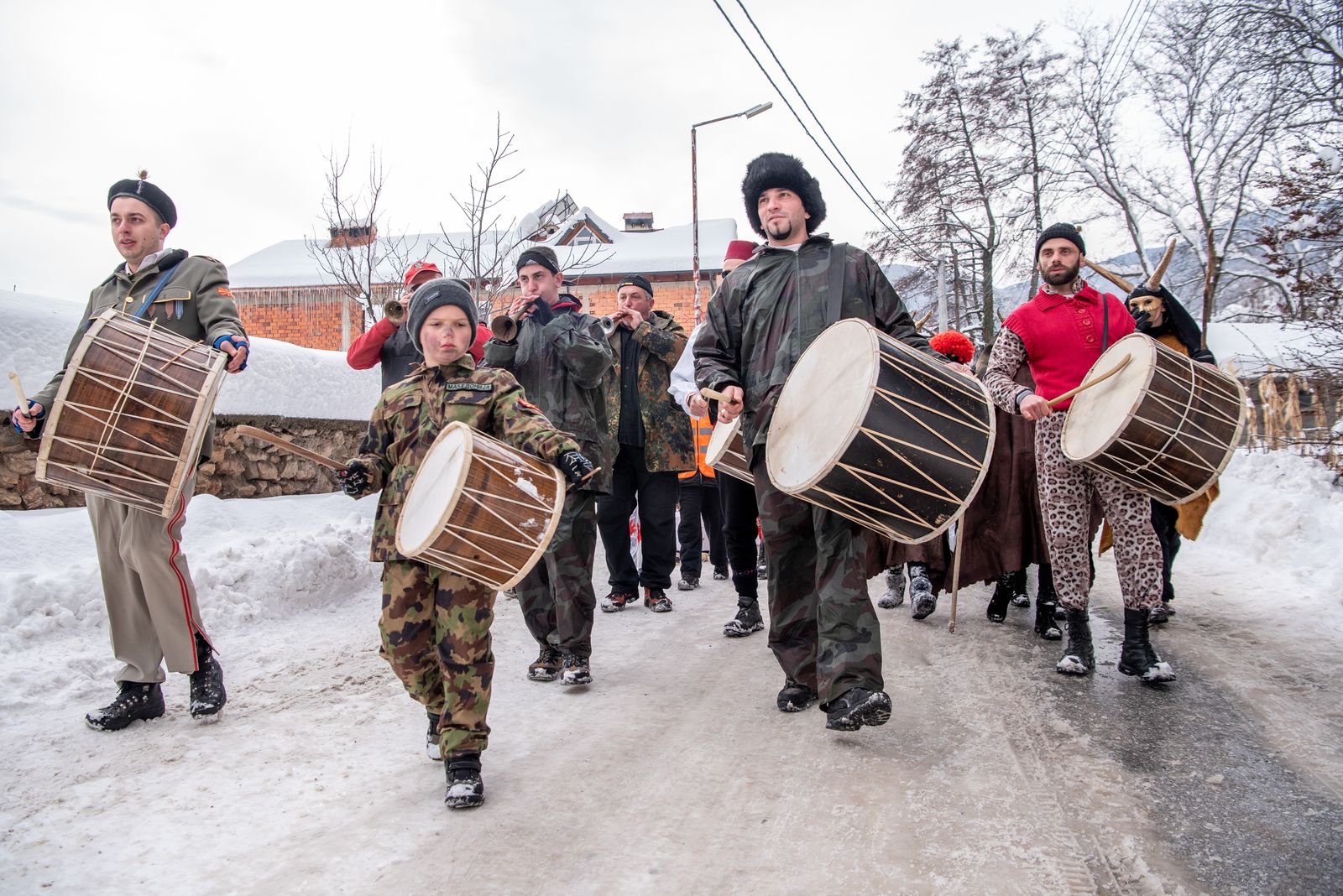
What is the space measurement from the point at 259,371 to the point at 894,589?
4815 millimetres

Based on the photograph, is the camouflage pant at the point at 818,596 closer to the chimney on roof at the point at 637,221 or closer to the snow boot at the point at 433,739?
the snow boot at the point at 433,739

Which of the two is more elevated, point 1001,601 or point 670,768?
point 670,768

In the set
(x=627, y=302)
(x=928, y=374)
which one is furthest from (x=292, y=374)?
(x=928, y=374)

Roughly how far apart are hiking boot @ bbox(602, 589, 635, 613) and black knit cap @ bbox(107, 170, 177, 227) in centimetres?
337

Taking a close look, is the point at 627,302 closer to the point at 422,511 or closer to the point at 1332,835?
the point at 422,511

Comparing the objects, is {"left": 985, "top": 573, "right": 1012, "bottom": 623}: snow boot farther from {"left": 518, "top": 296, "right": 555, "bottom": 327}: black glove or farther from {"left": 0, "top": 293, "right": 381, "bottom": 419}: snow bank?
{"left": 0, "top": 293, "right": 381, "bottom": 419}: snow bank

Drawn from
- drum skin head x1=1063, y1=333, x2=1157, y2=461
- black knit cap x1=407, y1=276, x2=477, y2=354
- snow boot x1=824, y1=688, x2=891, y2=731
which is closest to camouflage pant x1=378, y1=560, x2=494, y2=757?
black knit cap x1=407, y1=276, x2=477, y2=354

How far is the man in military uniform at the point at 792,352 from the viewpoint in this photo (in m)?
3.50

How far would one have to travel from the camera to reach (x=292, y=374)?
7270mm

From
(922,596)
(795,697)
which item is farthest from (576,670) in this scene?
(922,596)

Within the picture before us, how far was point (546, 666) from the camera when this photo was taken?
4.42m

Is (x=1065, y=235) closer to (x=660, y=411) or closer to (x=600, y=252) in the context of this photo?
(x=660, y=411)

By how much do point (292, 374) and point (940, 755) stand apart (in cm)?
582

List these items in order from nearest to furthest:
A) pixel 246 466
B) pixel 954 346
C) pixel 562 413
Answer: pixel 562 413 < pixel 954 346 < pixel 246 466
